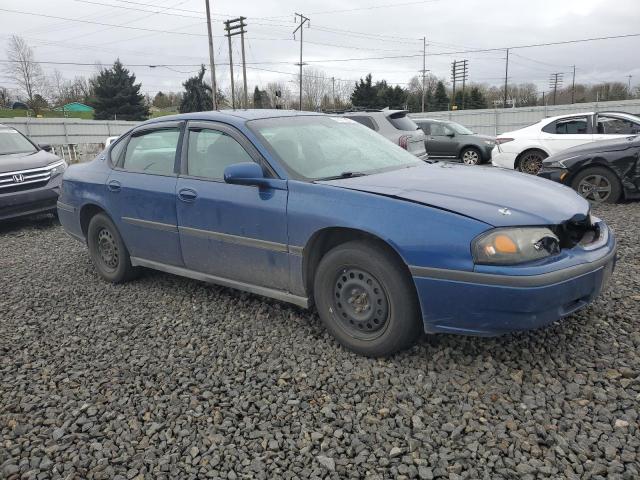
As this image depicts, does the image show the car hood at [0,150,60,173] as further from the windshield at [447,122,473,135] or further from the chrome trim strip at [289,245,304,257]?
the windshield at [447,122,473,135]

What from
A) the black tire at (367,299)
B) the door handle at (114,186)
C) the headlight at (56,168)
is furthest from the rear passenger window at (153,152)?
the headlight at (56,168)

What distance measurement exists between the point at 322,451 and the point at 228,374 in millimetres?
939

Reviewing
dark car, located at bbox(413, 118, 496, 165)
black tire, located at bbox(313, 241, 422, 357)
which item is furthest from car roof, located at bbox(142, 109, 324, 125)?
dark car, located at bbox(413, 118, 496, 165)

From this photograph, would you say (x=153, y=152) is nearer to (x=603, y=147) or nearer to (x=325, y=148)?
(x=325, y=148)

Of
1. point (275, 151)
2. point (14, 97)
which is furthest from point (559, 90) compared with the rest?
point (275, 151)

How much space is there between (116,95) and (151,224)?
54.1 m

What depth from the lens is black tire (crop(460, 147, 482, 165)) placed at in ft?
47.4

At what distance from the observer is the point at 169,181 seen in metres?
4.05

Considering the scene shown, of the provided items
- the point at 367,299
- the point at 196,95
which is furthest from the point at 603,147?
the point at 196,95

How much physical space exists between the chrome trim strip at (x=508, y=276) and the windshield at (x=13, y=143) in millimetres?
8268

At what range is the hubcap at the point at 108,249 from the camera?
480 centimetres

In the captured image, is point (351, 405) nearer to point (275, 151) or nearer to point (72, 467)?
point (72, 467)

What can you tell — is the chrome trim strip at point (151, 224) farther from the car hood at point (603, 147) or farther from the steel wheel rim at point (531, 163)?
the steel wheel rim at point (531, 163)

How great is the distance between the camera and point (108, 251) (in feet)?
16.1
